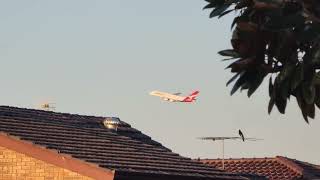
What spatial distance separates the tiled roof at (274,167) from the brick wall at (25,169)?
13.1m

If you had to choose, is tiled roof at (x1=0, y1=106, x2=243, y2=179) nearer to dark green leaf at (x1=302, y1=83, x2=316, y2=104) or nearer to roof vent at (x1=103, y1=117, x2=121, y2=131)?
roof vent at (x1=103, y1=117, x2=121, y2=131)

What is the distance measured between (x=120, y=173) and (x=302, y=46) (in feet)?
39.7

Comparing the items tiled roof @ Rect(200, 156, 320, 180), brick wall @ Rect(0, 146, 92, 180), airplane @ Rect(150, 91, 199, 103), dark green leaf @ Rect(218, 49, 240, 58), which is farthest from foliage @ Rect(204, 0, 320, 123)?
airplane @ Rect(150, 91, 199, 103)

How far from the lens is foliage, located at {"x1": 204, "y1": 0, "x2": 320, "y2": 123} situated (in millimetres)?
4945

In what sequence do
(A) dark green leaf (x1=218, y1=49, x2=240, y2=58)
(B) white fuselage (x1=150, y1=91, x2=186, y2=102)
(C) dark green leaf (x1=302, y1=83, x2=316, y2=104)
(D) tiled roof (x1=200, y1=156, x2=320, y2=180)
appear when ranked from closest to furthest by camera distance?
(C) dark green leaf (x1=302, y1=83, x2=316, y2=104) → (A) dark green leaf (x1=218, y1=49, x2=240, y2=58) → (D) tiled roof (x1=200, y1=156, x2=320, y2=180) → (B) white fuselage (x1=150, y1=91, x2=186, y2=102)

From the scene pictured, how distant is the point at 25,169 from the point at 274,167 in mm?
15673

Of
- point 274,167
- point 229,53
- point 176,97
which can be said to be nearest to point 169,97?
point 176,97

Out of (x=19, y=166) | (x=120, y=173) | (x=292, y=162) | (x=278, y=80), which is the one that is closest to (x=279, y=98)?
(x=278, y=80)

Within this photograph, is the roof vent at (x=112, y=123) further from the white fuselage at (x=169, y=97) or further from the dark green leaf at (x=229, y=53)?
the white fuselage at (x=169, y=97)

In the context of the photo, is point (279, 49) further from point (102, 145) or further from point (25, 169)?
point (102, 145)

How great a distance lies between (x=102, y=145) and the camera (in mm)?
19297

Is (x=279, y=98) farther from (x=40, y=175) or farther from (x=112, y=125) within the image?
(x=112, y=125)

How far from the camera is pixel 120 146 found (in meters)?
19.8

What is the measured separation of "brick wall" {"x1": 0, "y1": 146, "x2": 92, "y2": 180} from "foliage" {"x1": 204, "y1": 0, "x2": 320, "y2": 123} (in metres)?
12.2
